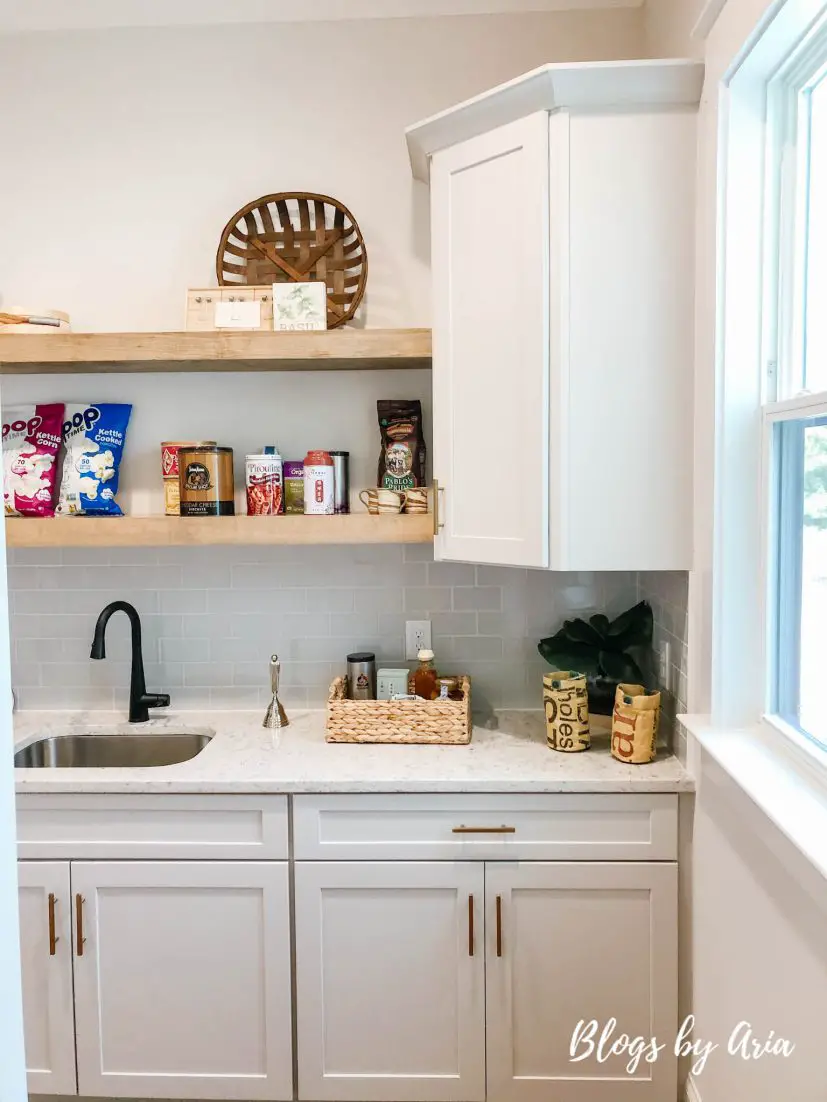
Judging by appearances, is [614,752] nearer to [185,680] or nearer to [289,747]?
[289,747]

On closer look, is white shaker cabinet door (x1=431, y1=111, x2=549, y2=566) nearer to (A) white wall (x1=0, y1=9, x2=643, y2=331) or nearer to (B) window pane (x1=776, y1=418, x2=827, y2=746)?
(A) white wall (x1=0, y1=9, x2=643, y2=331)

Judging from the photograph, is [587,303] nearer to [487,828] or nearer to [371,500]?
[371,500]

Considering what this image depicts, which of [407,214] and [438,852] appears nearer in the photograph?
[438,852]

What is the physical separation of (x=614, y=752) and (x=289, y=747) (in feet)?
2.61

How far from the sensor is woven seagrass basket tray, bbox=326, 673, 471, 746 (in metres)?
2.23

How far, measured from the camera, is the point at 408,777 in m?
1.99

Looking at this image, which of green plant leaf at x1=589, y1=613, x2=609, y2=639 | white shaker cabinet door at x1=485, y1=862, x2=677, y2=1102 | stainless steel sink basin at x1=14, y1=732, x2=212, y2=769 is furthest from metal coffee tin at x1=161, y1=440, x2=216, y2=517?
white shaker cabinet door at x1=485, y1=862, x2=677, y2=1102

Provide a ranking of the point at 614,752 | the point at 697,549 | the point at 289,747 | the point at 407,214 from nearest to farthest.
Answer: the point at 697,549
the point at 614,752
the point at 289,747
the point at 407,214

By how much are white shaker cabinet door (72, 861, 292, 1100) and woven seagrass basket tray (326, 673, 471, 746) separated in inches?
15.1

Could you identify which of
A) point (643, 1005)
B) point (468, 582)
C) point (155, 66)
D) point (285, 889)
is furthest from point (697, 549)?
point (155, 66)

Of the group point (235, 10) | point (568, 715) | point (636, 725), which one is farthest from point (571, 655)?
point (235, 10)

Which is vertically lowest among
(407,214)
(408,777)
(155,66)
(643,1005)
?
(643,1005)

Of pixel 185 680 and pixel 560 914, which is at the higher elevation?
pixel 185 680

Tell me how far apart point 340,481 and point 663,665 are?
966 mm
